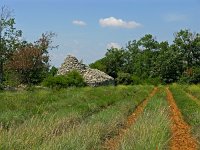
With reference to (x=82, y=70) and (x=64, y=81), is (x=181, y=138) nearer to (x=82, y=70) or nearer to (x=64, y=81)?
(x=64, y=81)

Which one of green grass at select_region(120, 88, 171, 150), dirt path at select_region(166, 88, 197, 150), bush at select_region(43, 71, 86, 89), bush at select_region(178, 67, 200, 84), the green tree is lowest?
dirt path at select_region(166, 88, 197, 150)

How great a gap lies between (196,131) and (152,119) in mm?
2612

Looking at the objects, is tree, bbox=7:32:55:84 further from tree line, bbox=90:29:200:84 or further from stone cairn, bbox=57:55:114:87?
tree line, bbox=90:29:200:84

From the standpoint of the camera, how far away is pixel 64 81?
45594mm

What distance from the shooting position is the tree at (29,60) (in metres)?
52.3

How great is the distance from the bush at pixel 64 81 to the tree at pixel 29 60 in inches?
255

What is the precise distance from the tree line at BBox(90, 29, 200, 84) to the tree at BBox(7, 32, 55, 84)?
587 inches

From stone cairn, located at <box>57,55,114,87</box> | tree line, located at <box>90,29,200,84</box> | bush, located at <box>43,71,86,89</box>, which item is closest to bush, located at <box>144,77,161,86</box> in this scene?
tree line, located at <box>90,29,200,84</box>

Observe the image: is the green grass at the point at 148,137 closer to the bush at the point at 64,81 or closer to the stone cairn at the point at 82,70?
the bush at the point at 64,81

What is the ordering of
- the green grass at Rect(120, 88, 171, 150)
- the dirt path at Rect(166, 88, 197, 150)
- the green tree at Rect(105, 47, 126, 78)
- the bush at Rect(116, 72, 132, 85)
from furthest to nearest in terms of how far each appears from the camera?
the green tree at Rect(105, 47, 126, 78) < the bush at Rect(116, 72, 132, 85) < the dirt path at Rect(166, 88, 197, 150) < the green grass at Rect(120, 88, 171, 150)

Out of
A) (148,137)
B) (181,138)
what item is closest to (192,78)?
(181,138)

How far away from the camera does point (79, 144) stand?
913cm

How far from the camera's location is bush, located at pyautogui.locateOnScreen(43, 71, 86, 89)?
147 ft

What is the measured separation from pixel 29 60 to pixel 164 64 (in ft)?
99.2
